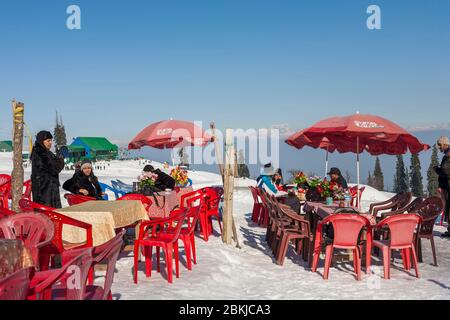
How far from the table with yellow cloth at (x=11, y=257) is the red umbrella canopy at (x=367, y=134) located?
6.47 m

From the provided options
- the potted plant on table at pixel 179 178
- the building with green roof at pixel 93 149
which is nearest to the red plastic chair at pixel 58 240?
the potted plant on table at pixel 179 178

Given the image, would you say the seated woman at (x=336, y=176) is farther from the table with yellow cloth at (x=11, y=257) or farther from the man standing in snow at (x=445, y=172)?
the table with yellow cloth at (x=11, y=257)

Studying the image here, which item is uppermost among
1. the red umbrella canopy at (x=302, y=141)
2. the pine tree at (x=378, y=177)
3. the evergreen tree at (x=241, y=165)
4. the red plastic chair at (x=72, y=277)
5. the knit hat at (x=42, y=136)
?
the knit hat at (x=42, y=136)

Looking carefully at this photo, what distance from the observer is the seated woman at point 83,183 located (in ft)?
27.5

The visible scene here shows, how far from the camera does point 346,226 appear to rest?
611cm

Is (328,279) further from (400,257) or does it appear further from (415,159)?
(415,159)

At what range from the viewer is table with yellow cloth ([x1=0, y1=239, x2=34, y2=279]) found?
3143 millimetres

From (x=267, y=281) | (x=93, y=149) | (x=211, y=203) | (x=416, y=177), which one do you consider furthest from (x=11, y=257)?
A: (x=416, y=177)

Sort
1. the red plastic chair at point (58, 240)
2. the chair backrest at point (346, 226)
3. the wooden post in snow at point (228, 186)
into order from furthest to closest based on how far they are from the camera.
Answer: the wooden post in snow at point (228, 186)
the chair backrest at point (346, 226)
the red plastic chair at point (58, 240)

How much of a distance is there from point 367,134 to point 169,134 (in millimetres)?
5139

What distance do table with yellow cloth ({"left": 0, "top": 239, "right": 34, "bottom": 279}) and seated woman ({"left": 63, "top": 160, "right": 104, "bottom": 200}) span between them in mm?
5027

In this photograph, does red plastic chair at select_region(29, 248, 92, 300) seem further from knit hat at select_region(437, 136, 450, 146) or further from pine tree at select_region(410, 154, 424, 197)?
pine tree at select_region(410, 154, 424, 197)

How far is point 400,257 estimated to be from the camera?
7.56 m
